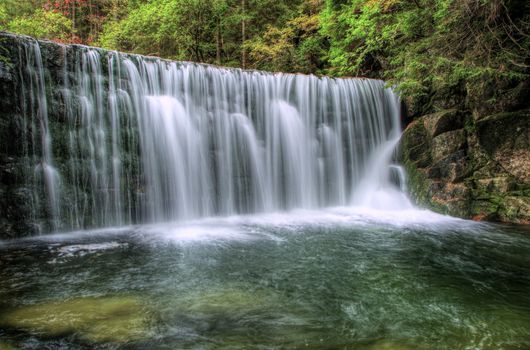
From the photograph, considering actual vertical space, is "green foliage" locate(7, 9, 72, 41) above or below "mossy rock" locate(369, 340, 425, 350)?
above

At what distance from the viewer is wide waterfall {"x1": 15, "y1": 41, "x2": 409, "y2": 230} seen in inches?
284

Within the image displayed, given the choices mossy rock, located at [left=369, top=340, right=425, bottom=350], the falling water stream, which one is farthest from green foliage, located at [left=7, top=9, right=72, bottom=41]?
mossy rock, located at [left=369, top=340, right=425, bottom=350]

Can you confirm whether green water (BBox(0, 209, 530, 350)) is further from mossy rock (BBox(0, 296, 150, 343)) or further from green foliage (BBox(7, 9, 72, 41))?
green foliage (BBox(7, 9, 72, 41))

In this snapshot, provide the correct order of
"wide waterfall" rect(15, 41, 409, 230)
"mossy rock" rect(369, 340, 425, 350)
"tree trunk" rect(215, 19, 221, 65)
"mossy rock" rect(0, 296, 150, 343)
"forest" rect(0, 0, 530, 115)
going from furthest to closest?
1. "tree trunk" rect(215, 19, 221, 65)
2. "forest" rect(0, 0, 530, 115)
3. "wide waterfall" rect(15, 41, 409, 230)
4. "mossy rock" rect(0, 296, 150, 343)
5. "mossy rock" rect(369, 340, 425, 350)

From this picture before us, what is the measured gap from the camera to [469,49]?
825 centimetres

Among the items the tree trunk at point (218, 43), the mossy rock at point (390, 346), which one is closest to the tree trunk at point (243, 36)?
the tree trunk at point (218, 43)

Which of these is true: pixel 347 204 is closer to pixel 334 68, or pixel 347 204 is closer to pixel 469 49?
pixel 469 49

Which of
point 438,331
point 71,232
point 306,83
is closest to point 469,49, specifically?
point 306,83

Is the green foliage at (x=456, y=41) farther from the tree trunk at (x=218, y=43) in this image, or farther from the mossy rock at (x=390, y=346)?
the tree trunk at (x=218, y=43)

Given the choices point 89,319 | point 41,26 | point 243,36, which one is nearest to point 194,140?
point 89,319

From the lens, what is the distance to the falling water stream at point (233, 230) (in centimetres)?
340

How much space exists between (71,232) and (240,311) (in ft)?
16.0

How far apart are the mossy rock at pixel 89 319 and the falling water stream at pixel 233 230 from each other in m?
0.02

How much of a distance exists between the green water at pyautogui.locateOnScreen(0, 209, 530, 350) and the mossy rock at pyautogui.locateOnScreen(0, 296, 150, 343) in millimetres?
16
